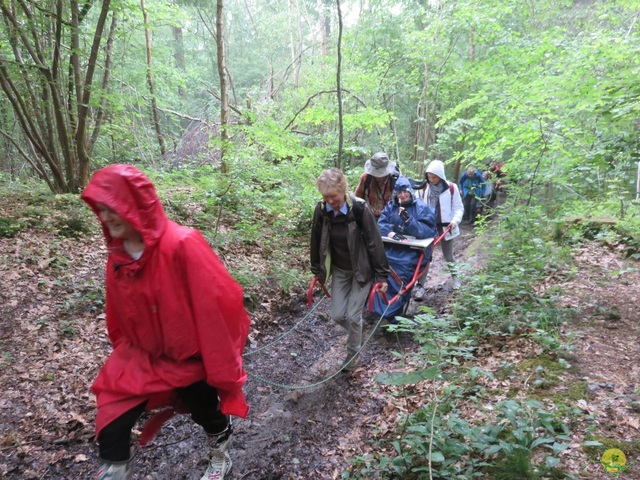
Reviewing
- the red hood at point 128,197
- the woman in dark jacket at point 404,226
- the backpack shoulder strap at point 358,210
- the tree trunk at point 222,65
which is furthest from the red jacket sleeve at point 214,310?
the tree trunk at point 222,65

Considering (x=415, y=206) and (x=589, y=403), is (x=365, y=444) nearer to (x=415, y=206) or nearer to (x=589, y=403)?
(x=589, y=403)

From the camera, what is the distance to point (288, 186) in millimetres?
8961

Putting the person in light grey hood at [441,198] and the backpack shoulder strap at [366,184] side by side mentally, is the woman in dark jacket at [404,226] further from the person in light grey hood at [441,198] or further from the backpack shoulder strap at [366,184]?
the person in light grey hood at [441,198]

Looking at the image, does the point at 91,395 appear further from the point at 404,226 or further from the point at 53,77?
the point at 53,77

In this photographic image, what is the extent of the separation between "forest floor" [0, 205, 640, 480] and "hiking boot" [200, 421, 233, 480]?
1.16 feet

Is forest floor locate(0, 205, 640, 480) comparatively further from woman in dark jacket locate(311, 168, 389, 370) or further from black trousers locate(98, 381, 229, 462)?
black trousers locate(98, 381, 229, 462)

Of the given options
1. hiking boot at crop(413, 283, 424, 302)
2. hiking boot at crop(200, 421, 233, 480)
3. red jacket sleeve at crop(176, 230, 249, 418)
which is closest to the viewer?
red jacket sleeve at crop(176, 230, 249, 418)

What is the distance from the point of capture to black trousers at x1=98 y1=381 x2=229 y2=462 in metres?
2.15

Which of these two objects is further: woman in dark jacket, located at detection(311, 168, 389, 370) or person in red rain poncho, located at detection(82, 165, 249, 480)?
woman in dark jacket, located at detection(311, 168, 389, 370)

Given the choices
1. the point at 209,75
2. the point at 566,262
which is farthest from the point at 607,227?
the point at 209,75

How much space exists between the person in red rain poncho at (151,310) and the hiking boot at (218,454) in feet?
2.12

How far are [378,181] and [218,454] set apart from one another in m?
4.94

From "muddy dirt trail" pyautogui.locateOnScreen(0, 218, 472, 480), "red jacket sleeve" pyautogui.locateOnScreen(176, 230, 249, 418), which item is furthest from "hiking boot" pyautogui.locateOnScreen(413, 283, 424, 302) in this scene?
"red jacket sleeve" pyautogui.locateOnScreen(176, 230, 249, 418)

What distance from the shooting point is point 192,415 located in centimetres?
255
